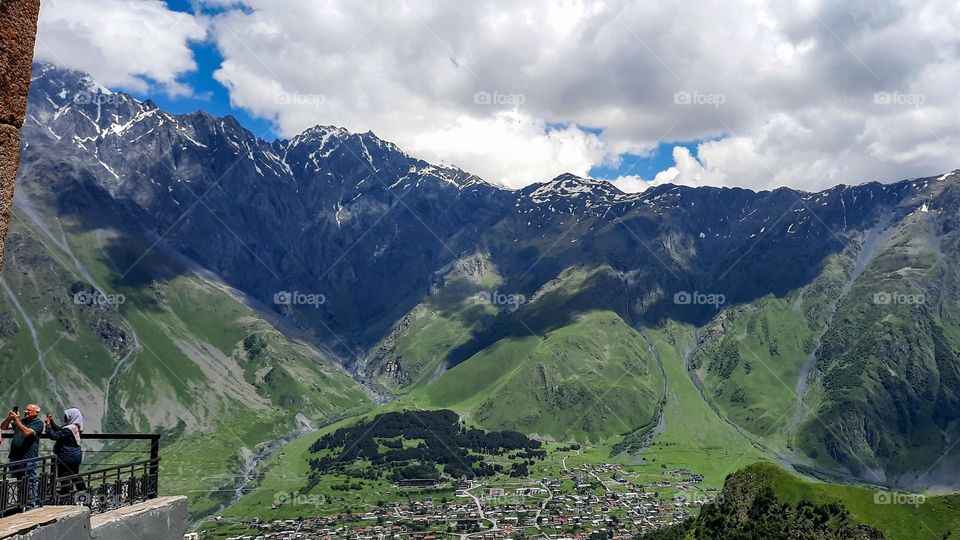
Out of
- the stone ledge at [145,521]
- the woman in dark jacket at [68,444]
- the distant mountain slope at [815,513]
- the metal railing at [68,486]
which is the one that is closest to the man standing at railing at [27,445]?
the metal railing at [68,486]

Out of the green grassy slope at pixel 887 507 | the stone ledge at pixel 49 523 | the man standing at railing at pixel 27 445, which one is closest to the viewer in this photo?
the stone ledge at pixel 49 523

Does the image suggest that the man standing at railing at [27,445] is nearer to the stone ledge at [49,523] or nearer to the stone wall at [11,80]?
the stone ledge at [49,523]

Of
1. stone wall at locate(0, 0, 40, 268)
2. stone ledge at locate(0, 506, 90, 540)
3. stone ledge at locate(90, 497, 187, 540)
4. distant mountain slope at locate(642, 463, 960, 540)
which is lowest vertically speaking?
distant mountain slope at locate(642, 463, 960, 540)

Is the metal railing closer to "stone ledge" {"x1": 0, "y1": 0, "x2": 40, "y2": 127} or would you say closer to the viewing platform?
the viewing platform

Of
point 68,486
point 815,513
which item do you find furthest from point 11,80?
point 815,513

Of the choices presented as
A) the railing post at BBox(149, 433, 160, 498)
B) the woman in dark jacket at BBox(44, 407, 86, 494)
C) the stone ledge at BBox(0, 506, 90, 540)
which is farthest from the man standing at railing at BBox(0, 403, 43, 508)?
the railing post at BBox(149, 433, 160, 498)

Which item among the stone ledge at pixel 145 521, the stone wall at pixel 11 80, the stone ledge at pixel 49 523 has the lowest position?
the stone ledge at pixel 145 521

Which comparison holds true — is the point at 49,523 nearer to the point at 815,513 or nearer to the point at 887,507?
the point at 815,513
